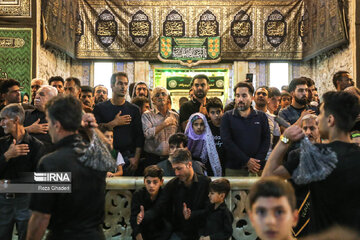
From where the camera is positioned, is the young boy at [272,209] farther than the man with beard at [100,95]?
No

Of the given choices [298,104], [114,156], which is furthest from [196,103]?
[114,156]

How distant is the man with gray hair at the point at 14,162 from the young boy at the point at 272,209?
8.71 feet

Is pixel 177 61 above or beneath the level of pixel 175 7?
beneath

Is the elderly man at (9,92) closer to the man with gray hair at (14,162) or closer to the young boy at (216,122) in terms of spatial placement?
the man with gray hair at (14,162)

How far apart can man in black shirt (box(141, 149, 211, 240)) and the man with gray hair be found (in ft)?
3.67

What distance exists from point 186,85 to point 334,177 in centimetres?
1262

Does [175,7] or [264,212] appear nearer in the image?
[264,212]

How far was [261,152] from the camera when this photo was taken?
5.39m

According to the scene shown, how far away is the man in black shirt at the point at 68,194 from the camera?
8.48 feet

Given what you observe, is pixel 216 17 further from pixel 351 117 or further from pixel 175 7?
pixel 351 117

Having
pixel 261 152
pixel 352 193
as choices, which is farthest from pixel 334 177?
pixel 261 152

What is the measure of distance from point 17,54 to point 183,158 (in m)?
8.07

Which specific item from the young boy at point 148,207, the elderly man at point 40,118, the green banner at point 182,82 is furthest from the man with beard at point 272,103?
the green banner at point 182,82

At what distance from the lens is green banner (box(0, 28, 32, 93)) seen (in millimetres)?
11289
